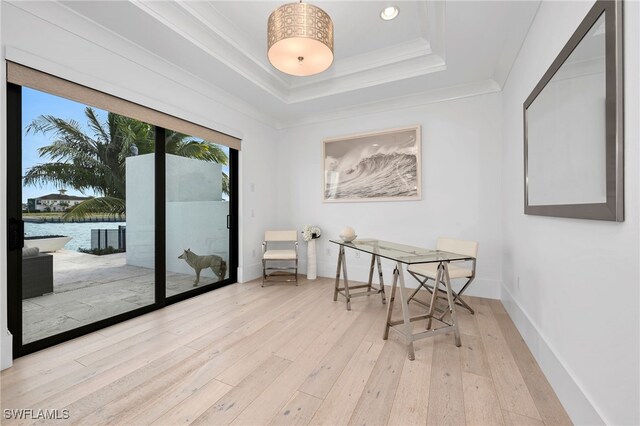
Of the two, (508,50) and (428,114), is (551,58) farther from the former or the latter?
(428,114)

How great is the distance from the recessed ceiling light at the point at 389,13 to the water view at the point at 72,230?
3.42m

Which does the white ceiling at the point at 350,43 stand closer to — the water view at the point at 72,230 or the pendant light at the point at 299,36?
the pendant light at the point at 299,36

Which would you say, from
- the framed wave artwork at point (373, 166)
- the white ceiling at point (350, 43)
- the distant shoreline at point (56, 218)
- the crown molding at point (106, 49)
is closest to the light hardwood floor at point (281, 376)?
the distant shoreline at point (56, 218)

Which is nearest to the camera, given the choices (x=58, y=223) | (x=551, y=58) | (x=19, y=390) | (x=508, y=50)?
(x=19, y=390)

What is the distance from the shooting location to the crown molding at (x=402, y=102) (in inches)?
136

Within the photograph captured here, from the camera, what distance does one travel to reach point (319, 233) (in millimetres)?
4398

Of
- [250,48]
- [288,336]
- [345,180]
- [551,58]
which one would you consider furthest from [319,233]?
[551,58]

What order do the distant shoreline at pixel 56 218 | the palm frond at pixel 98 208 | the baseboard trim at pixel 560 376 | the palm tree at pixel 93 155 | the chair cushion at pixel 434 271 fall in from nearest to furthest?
1. the baseboard trim at pixel 560 376
2. the distant shoreline at pixel 56 218
3. the palm tree at pixel 93 155
4. the palm frond at pixel 98 208
5. the chair cushion at pixel 434 271

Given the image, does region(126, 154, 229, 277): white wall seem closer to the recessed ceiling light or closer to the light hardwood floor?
the light hardwood floor

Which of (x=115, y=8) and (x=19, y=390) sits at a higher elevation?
(x=115, y=8)

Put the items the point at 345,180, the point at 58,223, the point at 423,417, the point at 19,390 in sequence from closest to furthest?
1. the point at 423,417
2. the point at 19,390
3. the point at 58,223
4. the point at 345,180

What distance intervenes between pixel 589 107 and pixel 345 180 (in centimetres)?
317

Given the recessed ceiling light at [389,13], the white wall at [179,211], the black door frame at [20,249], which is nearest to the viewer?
the black door frame at [20,249]

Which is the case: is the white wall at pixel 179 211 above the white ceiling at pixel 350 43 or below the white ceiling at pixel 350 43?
below
